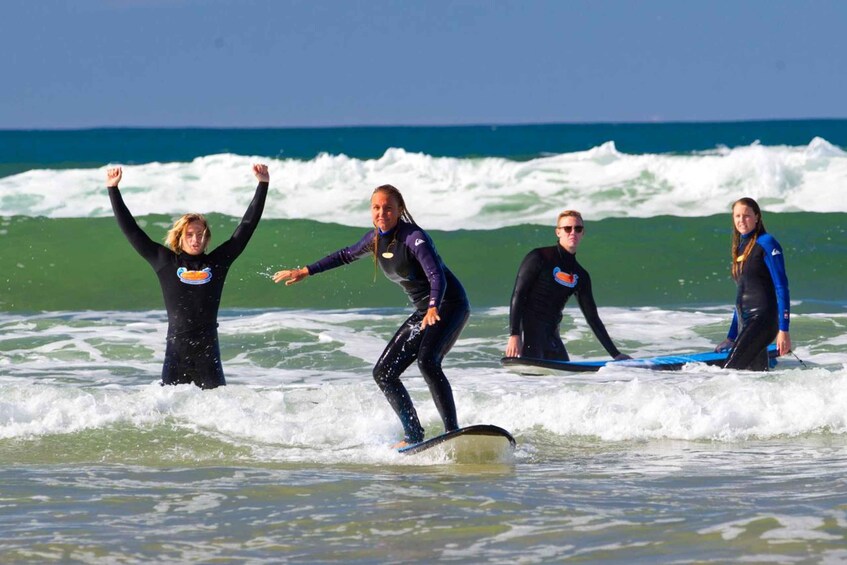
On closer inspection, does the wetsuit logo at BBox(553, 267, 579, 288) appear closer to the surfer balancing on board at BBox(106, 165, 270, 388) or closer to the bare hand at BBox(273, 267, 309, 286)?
the surfer balancing on board at BBox(106, 165, 270, 388)

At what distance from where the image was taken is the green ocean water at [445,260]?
62.4 feet

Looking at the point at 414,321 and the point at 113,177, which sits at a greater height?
the point at 113,177

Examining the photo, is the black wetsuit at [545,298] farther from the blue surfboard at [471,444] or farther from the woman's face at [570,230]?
the blue surfboard at [471,444]

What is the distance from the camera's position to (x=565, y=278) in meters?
10.8

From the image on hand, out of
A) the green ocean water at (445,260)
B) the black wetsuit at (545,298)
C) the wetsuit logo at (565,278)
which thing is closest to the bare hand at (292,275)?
the black wetsuit at (545,298)

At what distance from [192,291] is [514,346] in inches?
120

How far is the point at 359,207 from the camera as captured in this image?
2988cm

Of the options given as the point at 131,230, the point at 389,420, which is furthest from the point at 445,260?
the point at 131,230

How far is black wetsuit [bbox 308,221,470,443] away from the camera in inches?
303

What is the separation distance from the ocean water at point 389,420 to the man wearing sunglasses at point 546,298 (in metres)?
0.34

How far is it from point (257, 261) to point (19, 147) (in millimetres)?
38996

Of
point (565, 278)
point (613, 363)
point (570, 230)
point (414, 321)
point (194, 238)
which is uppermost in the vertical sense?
point (570, 230)

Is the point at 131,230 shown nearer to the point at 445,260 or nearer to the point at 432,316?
the point at 432,316

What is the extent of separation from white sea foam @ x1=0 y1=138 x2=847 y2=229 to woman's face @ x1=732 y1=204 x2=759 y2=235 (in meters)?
17.4
